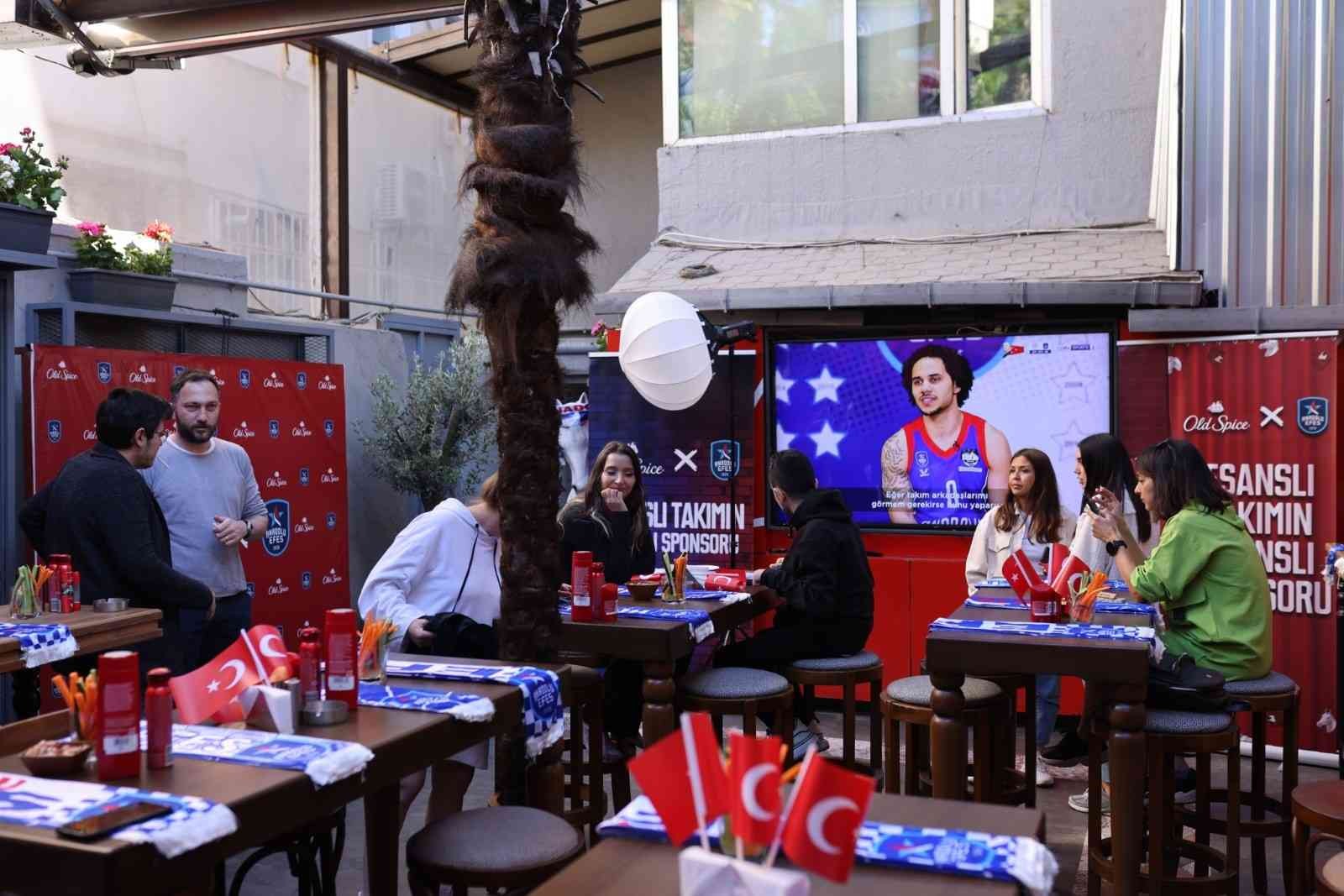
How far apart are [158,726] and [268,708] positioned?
1.23 feet

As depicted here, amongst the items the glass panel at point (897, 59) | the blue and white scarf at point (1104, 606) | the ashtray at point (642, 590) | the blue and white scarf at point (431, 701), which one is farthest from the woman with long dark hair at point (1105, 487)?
the glass panel at point (897, 59)

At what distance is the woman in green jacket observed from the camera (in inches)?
180

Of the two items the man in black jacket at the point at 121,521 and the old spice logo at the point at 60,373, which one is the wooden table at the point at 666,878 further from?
the old spice logo at the point at 60,373

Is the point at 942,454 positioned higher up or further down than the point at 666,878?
higher up

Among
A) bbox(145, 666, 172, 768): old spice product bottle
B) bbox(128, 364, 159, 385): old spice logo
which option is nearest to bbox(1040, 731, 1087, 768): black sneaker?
bbox(145, 666, 172, 768): old spice product bottle

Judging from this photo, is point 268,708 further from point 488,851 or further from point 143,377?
point 143,377

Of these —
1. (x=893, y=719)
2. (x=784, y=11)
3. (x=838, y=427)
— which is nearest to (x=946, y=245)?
(x=838, y=427)

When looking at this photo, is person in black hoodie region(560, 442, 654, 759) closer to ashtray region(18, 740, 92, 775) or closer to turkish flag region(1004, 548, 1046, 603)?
turkish flag region(1004, 548, 1046, 603)

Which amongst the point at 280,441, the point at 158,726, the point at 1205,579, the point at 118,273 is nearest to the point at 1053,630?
the point at 1205,579

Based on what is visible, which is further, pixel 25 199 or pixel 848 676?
pixel 25 199

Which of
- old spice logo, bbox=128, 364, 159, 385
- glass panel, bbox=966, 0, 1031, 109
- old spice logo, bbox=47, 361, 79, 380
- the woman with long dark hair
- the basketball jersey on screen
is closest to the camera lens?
the woman with long dark hair

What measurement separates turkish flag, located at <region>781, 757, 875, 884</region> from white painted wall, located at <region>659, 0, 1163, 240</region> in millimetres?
6975

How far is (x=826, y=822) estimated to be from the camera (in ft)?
6.06

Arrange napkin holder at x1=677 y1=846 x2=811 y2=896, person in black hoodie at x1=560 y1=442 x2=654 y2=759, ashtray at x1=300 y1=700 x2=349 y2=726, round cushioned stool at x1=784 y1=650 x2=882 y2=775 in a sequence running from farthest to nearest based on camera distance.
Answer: person in black hoodie at x1=560 y1=442 x2=654 y2=759
round cushioned stool at x1=784 y1=650 x2=882 y2=775
ashtray at x1=300 y1=700 x2=349 y2=726
napkin holder at x1=677 y1=846 x2=811 y2=896
